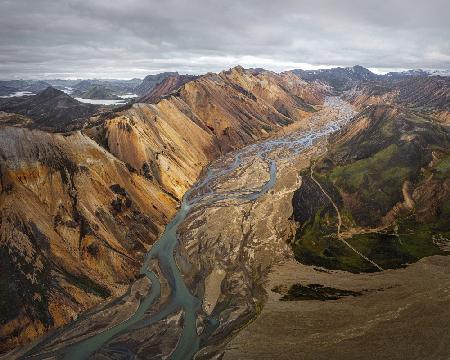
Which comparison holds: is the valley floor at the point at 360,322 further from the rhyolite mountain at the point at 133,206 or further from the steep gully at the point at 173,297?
the steep gully at the point at 173,297

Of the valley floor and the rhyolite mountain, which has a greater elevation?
the rhyolite mountain

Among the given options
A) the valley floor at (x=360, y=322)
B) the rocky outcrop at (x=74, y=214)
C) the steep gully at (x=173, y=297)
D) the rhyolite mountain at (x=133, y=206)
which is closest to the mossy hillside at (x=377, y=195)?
the rhyolite mountain at (x=133, y=206)

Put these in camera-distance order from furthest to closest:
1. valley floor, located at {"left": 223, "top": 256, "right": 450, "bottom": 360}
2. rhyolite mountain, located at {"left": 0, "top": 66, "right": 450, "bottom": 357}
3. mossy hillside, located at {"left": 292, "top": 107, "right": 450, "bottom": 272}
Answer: mossy hillside, located at {"left": 292, "top": 107, "right": 450, "bottom": 272} → rhyolite mountain, located at {"left": 0, "top": 66, "right": 450, "bottom": 357} → valley floor, located at {"left": 223, "top": 256, "right": 450, "bottom": 360}

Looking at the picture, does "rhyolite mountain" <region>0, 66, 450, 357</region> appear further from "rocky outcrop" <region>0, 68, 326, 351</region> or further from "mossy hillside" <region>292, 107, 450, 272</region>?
"mossy hillside" <region>292, 107, 450, 272</region>

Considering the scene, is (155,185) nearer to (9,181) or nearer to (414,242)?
(9,181)

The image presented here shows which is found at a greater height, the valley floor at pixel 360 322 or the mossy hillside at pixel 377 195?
the mossy hillside at pixel 377 195

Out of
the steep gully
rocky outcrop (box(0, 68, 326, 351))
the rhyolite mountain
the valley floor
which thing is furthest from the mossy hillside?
rocky outcrop (box(0, 68, 326, 351))

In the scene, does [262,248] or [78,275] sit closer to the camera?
[78,275]

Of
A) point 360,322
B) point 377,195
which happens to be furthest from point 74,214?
point 377,195

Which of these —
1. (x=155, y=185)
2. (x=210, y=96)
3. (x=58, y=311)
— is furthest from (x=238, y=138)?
(x=58, y=311)

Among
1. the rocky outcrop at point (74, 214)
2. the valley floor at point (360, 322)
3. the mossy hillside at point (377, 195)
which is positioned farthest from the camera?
the mossy hillside at point (377, 195)

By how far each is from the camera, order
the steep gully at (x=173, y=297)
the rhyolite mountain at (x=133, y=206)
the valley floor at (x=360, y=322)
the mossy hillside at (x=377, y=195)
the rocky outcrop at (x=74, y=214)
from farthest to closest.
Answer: the mossy hillside at (x=377, y=195), the rhyolite mountain at (x=133, y=206), the rocky outcrop at (x=74, y=214), the steep gully at (x=173, y=297), the valley floor at (x=360, y=322)
